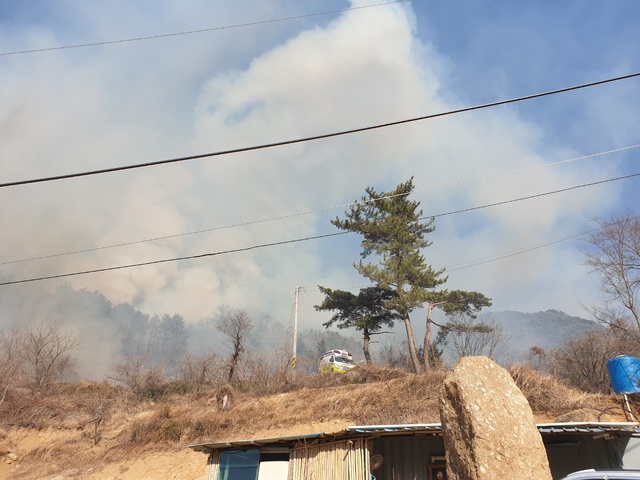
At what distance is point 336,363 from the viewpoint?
114 ft

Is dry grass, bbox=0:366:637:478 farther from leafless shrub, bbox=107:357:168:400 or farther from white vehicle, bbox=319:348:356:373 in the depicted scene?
white vehicle, bbox=319:348:356:373

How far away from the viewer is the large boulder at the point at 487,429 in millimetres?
6129

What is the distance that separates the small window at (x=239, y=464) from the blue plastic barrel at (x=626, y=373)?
15.0m

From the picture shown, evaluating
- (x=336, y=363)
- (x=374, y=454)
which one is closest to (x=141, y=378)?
(x=336, y=363)

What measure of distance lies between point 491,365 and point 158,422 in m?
23.8

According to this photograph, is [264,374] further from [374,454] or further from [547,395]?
[374,454]

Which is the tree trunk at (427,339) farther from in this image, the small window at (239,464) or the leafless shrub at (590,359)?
the small window at (239,464)

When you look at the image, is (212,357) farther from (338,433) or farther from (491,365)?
(491,365)

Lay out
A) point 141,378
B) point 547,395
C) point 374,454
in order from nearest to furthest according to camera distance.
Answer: point 374,454 < point 547,395 < point 141,378

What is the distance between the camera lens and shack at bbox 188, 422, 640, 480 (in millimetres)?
11039

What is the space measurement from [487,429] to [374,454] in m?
7.49

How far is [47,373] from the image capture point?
35.3 m

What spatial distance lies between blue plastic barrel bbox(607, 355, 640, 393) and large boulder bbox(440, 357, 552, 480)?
541 inches

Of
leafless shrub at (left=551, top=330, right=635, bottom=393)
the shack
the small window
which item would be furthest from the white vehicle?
the shack
